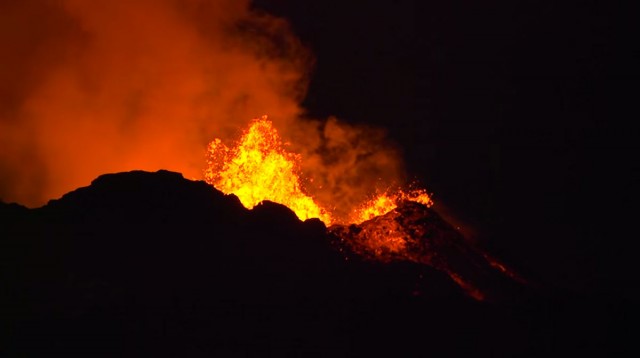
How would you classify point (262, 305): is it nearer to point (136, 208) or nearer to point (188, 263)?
point (188, 263)

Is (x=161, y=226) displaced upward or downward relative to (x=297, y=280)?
upward

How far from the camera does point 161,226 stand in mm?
22391

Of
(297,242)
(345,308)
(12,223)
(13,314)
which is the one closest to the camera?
(13,314)

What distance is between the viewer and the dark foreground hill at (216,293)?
18.5 meters

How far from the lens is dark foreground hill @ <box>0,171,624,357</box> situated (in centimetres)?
1845

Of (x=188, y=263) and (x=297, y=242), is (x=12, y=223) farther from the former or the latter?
(x=297, y=242)

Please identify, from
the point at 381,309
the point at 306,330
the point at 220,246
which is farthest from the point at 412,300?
the point at 220,246

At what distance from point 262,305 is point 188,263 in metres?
3.11

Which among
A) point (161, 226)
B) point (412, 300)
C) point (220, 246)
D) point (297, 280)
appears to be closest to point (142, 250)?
point (161, 226)

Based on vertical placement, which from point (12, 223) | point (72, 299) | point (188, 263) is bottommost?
point (72, 299)

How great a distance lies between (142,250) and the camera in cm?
2147

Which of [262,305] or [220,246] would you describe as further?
[220,246]

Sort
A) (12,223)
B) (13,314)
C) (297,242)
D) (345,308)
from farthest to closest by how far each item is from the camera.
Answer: (297,242)
(345,308)
(12,223)
(13,314)

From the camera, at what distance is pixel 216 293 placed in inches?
819
